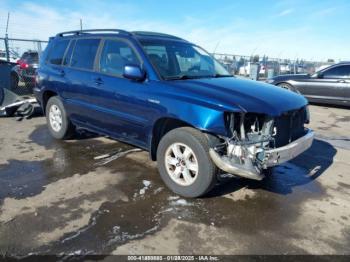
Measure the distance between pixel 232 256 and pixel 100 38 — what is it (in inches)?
154

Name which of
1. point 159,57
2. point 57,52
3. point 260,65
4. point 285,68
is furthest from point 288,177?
point 285,68

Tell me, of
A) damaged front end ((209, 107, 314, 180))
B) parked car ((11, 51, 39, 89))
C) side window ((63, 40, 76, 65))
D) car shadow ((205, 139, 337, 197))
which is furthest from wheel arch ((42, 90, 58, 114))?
parked car ((11, 51, 39, 89))

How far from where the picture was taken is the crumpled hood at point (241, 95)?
3877 millimetres

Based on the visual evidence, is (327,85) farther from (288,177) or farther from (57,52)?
(57,52)

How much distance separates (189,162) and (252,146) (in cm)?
80

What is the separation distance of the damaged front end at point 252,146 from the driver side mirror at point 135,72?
4.48ft

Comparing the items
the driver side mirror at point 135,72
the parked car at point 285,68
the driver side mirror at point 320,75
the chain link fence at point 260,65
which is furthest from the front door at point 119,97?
the parked car at point 285,68

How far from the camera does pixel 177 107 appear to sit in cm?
412

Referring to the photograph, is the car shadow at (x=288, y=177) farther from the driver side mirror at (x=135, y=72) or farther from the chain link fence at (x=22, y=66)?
the chain link fence at (x=22, y=66)

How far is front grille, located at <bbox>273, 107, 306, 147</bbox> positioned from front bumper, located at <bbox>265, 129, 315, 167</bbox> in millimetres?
96

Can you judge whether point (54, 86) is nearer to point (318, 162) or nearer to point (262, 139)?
point (262, 139)

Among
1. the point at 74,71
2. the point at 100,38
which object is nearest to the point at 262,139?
the point at 100,38

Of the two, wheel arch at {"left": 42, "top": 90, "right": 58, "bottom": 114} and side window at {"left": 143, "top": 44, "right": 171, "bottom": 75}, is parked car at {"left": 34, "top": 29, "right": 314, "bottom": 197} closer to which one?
side window at {"left": 143, "top": 44, "right": 171, "bottom": 75}

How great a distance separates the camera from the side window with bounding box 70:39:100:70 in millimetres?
5576
